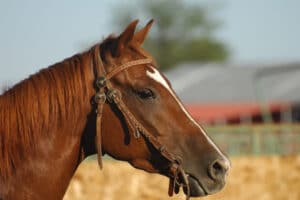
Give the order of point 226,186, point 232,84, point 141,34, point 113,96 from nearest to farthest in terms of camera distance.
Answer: point 113,96 < point 141,34 < point 226,186 < point 232,84

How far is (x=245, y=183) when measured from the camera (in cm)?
1097

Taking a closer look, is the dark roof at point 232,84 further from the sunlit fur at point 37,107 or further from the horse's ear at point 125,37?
the sunlit fur at point 37,107

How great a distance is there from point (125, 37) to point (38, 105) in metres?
0.64

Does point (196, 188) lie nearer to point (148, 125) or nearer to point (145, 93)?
point (148, 125)

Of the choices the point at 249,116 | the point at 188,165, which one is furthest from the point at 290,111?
the point at 188,165

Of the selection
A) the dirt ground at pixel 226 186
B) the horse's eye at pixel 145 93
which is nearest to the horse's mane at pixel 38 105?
the horse's eye at pixel 145 93

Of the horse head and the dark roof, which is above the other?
the horse head

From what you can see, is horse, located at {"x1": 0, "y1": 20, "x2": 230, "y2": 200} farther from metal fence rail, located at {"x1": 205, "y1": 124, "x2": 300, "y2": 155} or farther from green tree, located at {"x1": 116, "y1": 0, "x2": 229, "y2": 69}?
green tree, located at {"x1": 116, "y1": 0, "x2": 229, "y2": 69}

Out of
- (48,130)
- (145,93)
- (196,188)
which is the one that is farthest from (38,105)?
(196,188)

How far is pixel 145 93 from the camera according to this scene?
4586 mm

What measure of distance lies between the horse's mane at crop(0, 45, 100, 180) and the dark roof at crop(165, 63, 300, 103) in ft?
143

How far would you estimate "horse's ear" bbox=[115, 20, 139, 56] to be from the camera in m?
4.54

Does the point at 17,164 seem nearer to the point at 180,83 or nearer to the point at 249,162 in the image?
the point at 249,162

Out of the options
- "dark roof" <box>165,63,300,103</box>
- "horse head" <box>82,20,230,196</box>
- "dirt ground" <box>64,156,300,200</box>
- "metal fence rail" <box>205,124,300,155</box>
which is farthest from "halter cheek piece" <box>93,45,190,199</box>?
"dark roof" <box>165,63,300,103</box>
